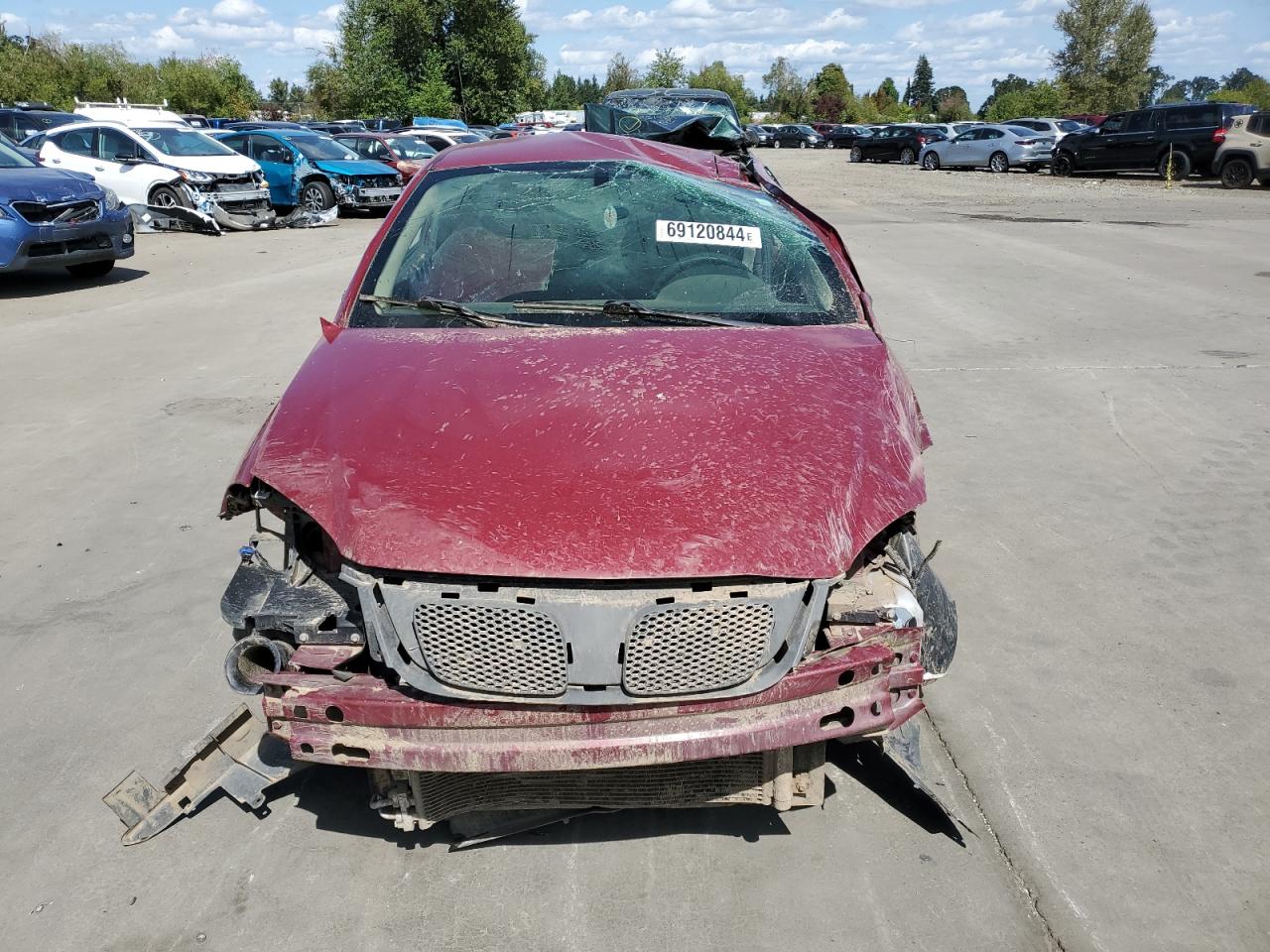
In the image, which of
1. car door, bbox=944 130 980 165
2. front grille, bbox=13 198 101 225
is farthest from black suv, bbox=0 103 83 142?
car door, bbox=944 130 980 165

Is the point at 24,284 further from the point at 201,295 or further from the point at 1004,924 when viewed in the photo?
the point at 1004,924

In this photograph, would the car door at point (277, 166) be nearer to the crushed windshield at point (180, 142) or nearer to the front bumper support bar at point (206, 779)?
the crushed windshield at point (180, 142)

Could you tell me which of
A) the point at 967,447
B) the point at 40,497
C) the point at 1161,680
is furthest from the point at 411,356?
the point at 967,447

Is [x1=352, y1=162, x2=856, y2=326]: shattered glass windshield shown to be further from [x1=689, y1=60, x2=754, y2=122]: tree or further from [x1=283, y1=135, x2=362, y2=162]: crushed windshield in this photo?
[x1=689, y1=60, x2=754, y2=122]: tree

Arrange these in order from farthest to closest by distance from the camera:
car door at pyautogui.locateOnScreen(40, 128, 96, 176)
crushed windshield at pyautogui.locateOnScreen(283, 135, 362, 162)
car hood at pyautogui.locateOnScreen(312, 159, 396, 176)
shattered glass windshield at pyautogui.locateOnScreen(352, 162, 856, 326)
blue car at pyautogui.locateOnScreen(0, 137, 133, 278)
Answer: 1. crushed windshield at pyautogui.locateOnScreen(283, 135, 362, 162)
2. car hood at pyautogui.locateOnScreen(312, 159, 396, 176)
3. car door at pyautogui.locateOnScreen(40, 128, 96, 176)
4. blue car at pyautogui.locateOnScreen(0, 137, 133, 278)
5. shattered glass windshield at pyautogui.locateOnScreen(352, 162, 856, 326)

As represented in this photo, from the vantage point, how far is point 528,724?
260 centimetres

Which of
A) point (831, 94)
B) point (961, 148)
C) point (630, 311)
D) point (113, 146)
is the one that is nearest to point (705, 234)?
point (630, 311)

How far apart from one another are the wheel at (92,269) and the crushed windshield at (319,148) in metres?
7.36

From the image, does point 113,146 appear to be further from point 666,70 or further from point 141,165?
point 666,70

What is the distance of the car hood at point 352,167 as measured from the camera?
65.2ft

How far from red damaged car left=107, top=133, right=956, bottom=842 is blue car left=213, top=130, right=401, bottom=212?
17.5 meters

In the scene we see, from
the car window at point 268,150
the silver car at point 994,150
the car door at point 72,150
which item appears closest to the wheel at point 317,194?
the car window at point 268,150

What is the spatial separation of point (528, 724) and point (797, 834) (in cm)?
100

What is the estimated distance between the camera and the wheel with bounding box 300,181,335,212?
64.7ft
